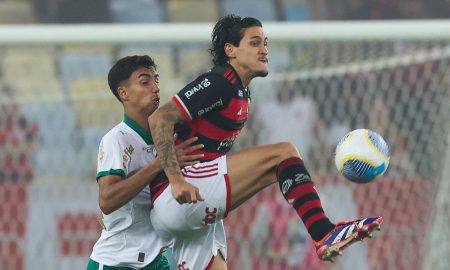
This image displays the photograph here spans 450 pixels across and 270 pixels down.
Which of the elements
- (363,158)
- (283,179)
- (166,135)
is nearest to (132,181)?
(166,135)

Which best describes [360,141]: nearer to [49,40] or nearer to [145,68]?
[145,68]

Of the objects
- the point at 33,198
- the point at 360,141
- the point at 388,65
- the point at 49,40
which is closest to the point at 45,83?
the point at 33,198

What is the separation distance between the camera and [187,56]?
30.7 feet

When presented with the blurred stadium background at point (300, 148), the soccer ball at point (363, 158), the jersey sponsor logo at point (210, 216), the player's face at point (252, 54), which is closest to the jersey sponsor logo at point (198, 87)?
the player's face at point (252, 54)

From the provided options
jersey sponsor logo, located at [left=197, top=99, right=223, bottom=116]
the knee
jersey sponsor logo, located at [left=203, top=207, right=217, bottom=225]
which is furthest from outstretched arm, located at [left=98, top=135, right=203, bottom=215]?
the knee

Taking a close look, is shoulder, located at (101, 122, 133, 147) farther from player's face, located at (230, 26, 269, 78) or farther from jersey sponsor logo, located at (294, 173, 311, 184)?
jersey sponsor logo, located at (294, 173, 311, 184)

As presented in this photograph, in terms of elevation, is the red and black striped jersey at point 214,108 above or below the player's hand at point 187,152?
above

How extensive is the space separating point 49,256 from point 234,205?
3.88 meters

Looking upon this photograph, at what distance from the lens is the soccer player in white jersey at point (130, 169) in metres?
4.76

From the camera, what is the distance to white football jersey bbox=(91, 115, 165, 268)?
15.9ft

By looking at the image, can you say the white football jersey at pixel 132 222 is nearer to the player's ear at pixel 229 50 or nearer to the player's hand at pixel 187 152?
the player's hand at pixel 187 152

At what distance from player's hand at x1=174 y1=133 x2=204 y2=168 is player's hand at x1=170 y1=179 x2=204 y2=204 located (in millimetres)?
195

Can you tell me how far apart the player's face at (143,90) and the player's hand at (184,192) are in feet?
2.20

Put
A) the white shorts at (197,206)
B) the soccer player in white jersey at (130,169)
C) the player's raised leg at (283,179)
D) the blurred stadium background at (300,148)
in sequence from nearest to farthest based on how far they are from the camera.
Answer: the player's raised leg at (283,179) < the white shorts at (197,206) < the soccer player in white jersey at (130,169) < the blurred stadium background at (300,148)
